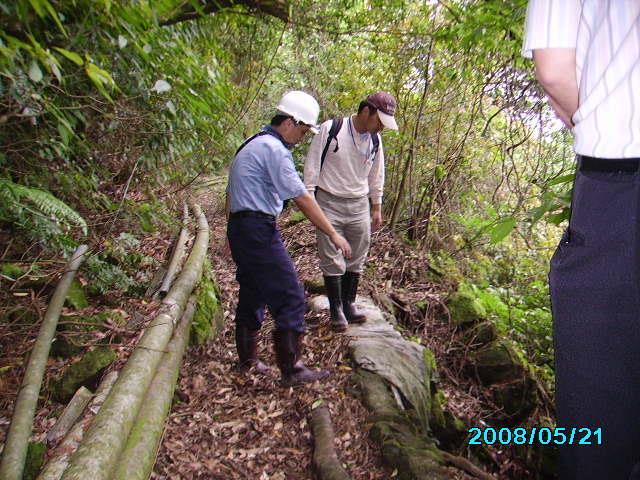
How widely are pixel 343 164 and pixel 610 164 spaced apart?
8.75ft

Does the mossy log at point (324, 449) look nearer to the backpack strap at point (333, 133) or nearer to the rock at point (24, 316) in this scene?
the backpack strap at point (333, 133)

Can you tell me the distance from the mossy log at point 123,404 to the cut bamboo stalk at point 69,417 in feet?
0.91

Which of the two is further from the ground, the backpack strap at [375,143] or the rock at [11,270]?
the backpack strap at [375,143]

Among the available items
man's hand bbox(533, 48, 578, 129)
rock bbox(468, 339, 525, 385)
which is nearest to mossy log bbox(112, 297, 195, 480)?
man's hand bbox(533, 48, 578, 129)

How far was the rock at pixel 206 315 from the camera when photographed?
3855 millimetres

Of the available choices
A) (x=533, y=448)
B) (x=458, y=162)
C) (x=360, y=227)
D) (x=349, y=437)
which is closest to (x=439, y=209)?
(x=458, y=162)

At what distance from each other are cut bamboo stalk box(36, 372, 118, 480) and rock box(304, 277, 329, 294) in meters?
2.76

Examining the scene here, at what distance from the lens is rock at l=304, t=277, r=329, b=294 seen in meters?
5.21

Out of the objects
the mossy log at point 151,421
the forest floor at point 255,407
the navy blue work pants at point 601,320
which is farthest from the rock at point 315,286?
the navy blue work pants at point 601,320

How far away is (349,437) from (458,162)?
201 inches

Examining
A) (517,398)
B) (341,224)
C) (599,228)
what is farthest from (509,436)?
(599,228)

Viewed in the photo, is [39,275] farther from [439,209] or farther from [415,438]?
[439,209]

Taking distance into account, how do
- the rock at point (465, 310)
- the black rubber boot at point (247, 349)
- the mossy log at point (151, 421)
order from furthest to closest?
the rock at point (465, 310)
the black rubber boot at point (247, 349)
the mossy log at point (151, 421)

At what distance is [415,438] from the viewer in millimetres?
2762
